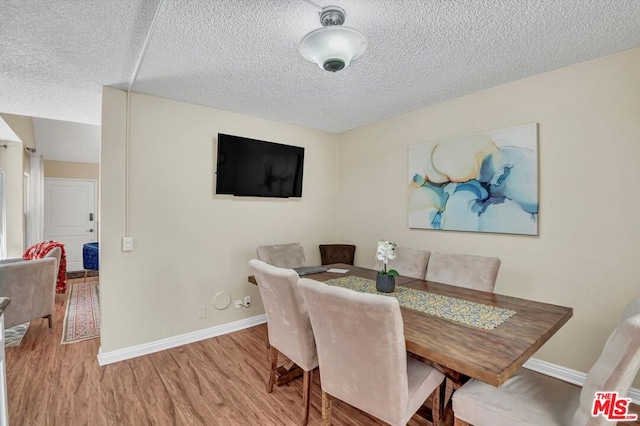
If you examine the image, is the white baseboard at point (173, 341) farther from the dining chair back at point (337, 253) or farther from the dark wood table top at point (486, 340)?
the dark wood table top at point (486, 340)

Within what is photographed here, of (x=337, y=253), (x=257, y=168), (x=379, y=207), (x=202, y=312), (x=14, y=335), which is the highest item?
(x=257, y=168)

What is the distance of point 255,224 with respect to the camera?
3504 millimetres

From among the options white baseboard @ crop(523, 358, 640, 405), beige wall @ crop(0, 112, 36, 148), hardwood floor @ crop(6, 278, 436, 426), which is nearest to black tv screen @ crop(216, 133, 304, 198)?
hardwood floor @ crop(6, 278, 436, 426)

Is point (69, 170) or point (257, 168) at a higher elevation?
point (69, 170)

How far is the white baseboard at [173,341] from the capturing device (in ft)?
8.52

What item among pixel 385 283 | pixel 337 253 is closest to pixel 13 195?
pixel 337 253

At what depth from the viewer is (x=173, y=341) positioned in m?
2.91

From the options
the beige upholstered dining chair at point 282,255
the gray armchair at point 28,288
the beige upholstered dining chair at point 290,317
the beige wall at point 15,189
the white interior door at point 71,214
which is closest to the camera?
the beige upholstered dining chair at point 290,317

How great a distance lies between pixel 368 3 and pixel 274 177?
2.25 meters

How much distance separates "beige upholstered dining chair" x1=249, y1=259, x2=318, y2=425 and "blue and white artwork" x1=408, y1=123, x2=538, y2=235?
1854 millimetres

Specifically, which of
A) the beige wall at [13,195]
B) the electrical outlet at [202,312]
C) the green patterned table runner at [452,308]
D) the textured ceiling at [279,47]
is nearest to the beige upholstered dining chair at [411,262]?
the green patterned table runner at [452,308]

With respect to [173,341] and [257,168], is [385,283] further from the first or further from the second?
[173,341]

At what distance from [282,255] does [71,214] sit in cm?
584

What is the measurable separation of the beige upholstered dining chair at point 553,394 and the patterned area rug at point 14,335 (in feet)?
12.9
